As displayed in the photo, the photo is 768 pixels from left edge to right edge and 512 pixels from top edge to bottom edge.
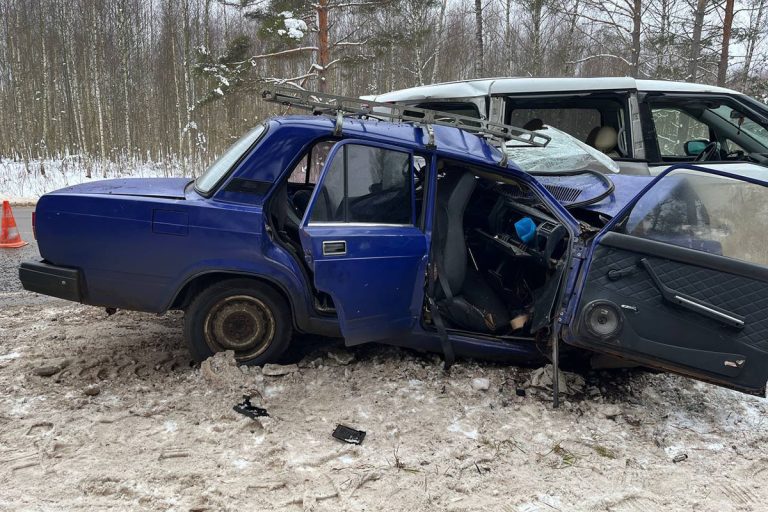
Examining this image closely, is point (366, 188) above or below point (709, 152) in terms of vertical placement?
below

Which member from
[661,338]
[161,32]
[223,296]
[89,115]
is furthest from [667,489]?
[161,32]

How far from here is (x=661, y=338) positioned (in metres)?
3.03

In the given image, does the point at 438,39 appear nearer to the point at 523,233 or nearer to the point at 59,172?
the point at 59,172

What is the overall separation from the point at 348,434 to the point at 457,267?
4.63 feet

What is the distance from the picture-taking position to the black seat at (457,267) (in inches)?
143

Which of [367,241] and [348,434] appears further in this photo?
[367,241]

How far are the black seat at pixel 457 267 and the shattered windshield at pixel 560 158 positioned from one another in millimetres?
899

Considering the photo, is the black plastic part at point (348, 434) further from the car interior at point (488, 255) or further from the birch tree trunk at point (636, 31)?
the birch tree trunk at point (636, 31)

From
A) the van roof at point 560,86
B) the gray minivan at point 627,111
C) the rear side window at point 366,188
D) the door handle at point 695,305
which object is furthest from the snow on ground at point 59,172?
the door handle at point 695,305

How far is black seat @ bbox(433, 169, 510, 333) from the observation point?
3629 mm

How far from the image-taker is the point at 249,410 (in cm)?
309

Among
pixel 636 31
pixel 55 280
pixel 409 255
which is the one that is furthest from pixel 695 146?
pixel 636 31

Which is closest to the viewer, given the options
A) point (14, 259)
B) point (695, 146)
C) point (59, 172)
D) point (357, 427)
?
point (357, 427)

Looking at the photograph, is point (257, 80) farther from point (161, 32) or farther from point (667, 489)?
point (161, 32)
